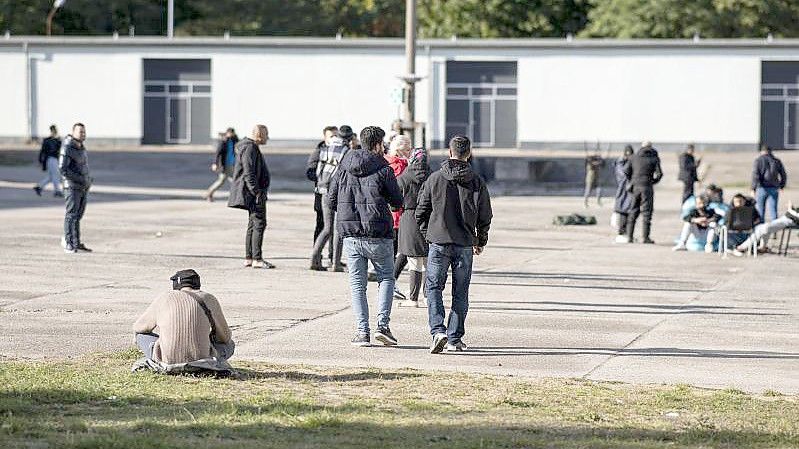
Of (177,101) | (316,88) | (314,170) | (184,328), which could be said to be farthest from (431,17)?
(184,328)

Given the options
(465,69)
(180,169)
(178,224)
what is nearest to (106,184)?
(180,169)

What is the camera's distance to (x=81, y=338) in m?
11.9

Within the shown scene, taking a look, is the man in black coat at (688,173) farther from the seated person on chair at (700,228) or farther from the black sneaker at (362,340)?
the black sneaker at (362,340)

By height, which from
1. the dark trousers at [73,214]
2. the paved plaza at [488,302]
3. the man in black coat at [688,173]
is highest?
the man in black coat at [688,173]

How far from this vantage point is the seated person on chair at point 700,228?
23.1m

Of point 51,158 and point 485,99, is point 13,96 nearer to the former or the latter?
point 485,99

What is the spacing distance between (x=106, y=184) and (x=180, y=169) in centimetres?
798

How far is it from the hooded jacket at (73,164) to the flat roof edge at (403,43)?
1423 inches

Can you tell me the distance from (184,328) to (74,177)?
10.4 meters

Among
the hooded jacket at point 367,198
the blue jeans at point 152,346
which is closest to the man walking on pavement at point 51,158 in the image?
the hooded jacket at point 367,198

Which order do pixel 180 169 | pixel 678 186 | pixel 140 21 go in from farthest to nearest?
pixel 140 21 < pixel 180 169 < pixel 678 186

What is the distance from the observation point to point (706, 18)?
61.7 m

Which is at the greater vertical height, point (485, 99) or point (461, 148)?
point (485, 99)

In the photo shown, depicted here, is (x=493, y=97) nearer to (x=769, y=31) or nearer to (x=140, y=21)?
(x=769, y=31)
